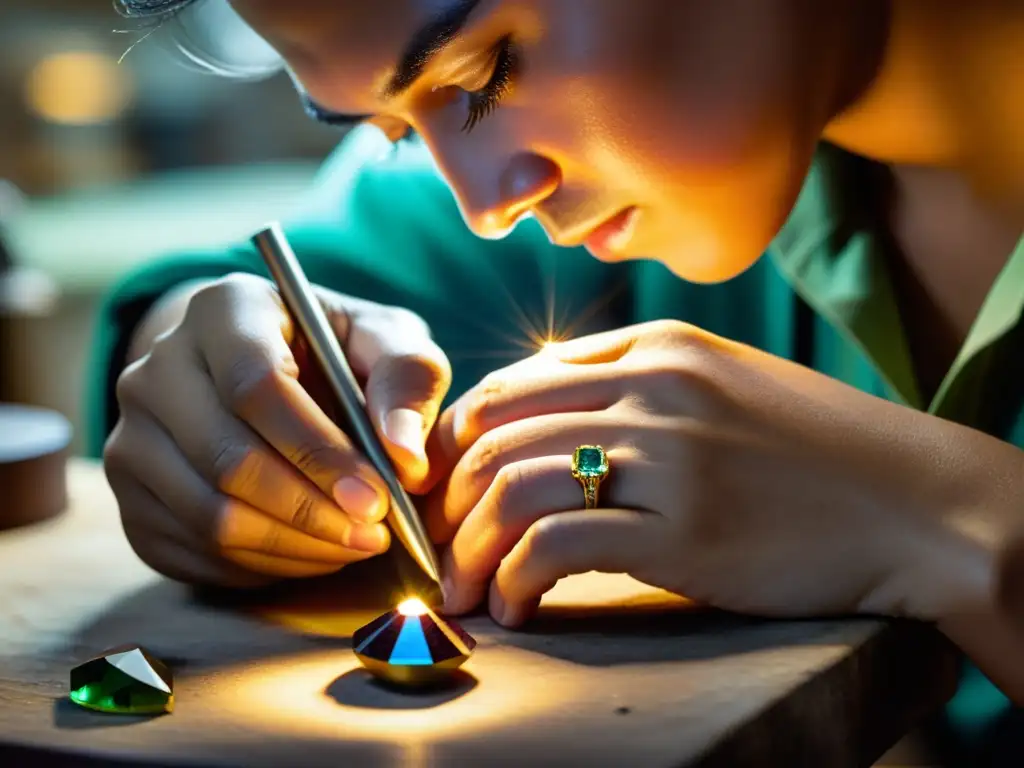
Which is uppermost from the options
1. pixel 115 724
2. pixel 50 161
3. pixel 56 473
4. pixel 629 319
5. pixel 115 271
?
pixel 50 161

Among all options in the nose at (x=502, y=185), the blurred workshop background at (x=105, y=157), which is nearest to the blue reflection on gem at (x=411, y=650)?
the nose at (x=502, y=185)

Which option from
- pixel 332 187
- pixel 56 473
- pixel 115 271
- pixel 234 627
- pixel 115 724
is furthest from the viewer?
pixel 115 271

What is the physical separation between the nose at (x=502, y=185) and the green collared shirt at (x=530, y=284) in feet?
0.81

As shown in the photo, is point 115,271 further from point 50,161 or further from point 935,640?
point 935,640

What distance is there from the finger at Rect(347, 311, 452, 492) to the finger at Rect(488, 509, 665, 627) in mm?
73

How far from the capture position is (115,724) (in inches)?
15.3

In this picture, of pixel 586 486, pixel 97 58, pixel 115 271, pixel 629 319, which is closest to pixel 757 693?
pixel 586 486

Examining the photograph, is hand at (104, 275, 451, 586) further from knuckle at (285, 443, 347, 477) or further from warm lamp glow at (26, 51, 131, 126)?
warm lamp glow at (26, 51, 131, 126)

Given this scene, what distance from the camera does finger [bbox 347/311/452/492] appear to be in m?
0.51

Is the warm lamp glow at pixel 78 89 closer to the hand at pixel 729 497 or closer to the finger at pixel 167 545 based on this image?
the finger at pixel 167 545

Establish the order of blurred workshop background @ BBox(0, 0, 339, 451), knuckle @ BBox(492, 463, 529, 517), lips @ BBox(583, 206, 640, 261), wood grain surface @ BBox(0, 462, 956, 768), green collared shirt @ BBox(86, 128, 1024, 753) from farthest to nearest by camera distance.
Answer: blurred workshop background @ BBox(0, 0, 339, 451) → green collared shirt @ BBox(86, 128, 1024, 753) → lips @ BBox(583, 206, 640, 261) → knuckle @ BBox(492, 463, 529, 517) → wood grain surface @ BBox(0, 462, 956, 768)

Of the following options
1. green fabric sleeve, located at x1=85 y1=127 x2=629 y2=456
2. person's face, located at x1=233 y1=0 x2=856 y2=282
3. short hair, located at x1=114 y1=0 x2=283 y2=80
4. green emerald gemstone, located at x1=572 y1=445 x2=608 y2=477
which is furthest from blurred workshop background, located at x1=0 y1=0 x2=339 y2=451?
green emerald gemstone, located at x1=572 y1=445 x2=608 y2=477

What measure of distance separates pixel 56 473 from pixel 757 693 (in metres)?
0.42

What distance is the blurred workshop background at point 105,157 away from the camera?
5.91ft
